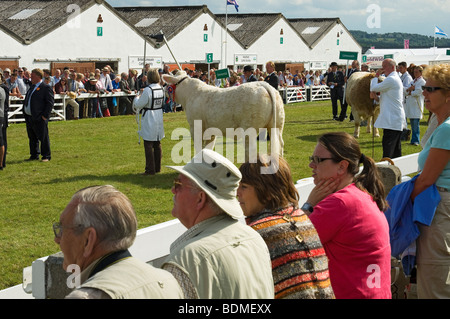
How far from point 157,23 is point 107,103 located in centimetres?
1973

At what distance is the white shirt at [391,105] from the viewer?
1158cm

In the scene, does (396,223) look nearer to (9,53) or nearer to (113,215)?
(113,215)

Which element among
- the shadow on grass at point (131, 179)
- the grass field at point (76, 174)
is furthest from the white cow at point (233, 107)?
the grass field at point (76, 174)

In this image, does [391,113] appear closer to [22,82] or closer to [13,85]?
[13,85]

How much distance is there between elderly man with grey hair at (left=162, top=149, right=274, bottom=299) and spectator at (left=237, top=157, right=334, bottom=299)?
39 centimetres

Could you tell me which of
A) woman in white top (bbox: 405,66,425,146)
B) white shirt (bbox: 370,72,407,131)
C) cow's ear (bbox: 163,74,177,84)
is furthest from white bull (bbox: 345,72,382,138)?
cow's ear (bbox: 163,74,177,84)

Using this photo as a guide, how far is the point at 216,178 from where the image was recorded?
124 inches

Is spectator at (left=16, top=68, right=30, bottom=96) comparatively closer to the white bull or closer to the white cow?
the white bull

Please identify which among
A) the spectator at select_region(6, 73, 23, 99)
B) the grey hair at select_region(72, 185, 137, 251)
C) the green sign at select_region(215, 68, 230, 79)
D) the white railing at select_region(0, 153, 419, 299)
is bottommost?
the white railing at select_region(0, 153, 419, 299)

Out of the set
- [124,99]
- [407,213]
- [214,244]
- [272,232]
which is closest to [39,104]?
[407,213]

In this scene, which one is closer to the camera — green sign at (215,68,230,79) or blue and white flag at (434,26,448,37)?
green sign at (215,68,230,79)

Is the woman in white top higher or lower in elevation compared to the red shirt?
higher

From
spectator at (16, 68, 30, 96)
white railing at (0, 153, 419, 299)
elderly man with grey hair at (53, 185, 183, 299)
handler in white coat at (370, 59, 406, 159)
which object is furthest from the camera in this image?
spectator at (16, 68, 30, 96)

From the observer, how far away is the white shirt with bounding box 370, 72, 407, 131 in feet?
38.0
